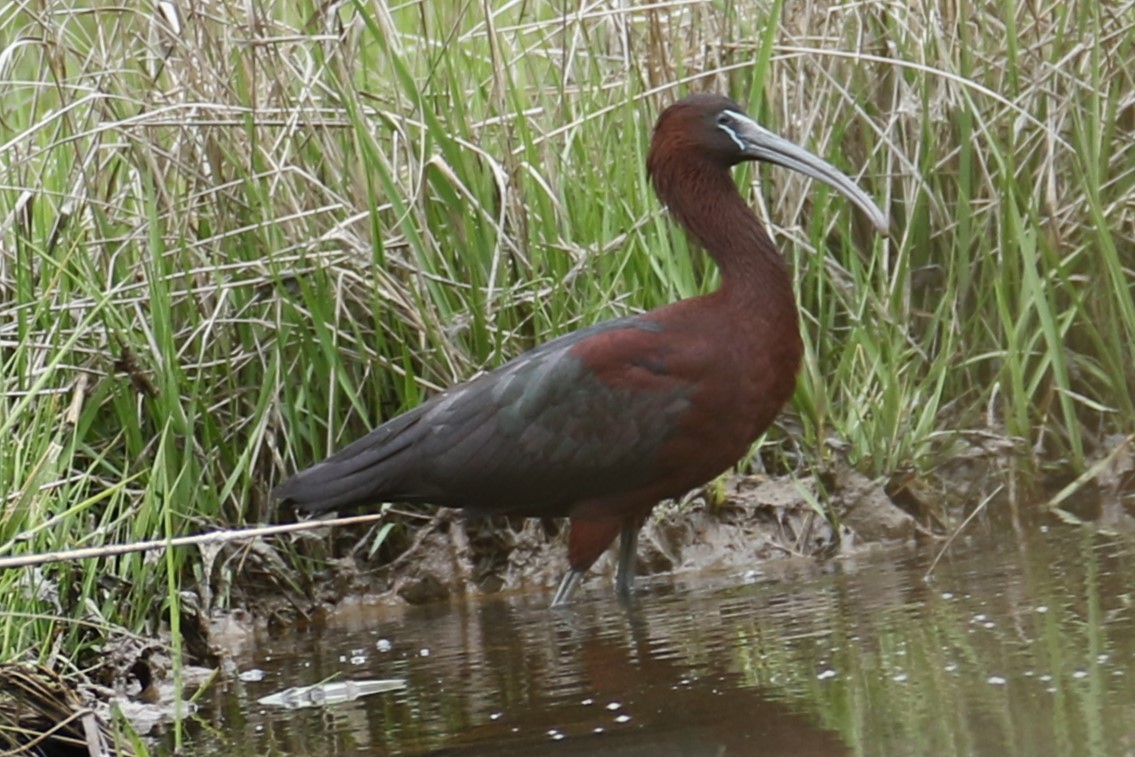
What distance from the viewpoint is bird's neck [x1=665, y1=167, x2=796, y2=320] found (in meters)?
5.21

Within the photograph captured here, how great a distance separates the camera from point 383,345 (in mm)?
5707

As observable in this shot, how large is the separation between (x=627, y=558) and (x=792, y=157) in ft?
3.98

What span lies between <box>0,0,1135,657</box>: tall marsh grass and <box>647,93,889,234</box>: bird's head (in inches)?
10.2

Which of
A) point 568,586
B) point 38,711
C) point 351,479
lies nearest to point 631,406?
point 568,586

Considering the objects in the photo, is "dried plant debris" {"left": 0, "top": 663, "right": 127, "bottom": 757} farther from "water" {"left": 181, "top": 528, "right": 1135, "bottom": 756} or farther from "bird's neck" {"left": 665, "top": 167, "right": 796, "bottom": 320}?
"bird's neck" {"left": 665, "top": 167, "right": 796, "bottom": 320}

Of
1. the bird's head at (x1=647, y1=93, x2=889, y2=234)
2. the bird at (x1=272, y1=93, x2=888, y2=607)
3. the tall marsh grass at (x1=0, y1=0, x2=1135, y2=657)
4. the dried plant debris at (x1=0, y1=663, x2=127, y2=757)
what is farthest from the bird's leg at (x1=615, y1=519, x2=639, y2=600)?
the dried plant debris at (x1=0, y1=663, x2=127, y2=757)

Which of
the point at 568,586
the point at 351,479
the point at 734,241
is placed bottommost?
the point at 568,586

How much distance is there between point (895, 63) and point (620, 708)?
101 inches

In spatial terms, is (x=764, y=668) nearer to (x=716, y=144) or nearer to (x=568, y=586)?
Result: (x=568, y=586)

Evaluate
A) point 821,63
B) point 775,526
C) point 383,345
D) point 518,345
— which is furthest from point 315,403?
point 821,63

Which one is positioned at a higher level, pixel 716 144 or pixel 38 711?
pixel 716 144

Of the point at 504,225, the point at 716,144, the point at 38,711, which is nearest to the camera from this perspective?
the point at 38,711

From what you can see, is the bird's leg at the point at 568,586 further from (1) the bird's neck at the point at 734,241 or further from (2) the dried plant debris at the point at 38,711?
(2) the dried plant debris at the point at 38,711

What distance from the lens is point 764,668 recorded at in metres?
3.89
